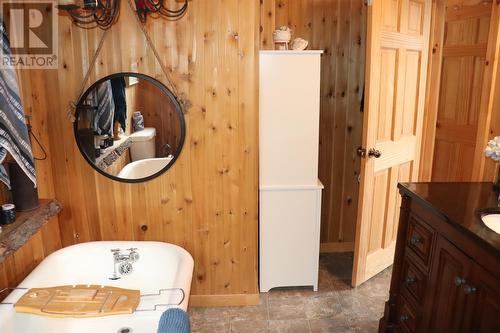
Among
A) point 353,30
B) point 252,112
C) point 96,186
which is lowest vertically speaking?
point 96,186

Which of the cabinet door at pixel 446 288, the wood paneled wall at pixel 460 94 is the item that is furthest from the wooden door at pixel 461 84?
the cabinet door at pixel 446 288

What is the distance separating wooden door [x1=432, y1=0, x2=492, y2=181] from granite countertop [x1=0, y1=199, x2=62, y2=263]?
3.14 metres

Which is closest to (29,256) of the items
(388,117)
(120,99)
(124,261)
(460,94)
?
(124,261)

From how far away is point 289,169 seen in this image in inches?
96.7

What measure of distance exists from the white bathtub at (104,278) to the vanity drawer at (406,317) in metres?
1.06

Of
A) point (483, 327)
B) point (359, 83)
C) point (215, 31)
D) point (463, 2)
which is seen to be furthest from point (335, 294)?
point (463, 2)

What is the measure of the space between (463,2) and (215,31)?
230cm

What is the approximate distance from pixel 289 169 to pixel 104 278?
1.25 meters

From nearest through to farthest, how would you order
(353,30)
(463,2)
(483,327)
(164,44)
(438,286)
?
(483,327)
(438,286)
(164,44)
(353,30)
(463,2)

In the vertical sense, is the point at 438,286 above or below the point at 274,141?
below

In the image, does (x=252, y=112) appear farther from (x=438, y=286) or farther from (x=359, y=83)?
(x=438, y=286)

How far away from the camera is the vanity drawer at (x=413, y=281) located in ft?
5.63

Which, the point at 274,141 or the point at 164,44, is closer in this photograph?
the point at 164,44

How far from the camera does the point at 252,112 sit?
223cm
